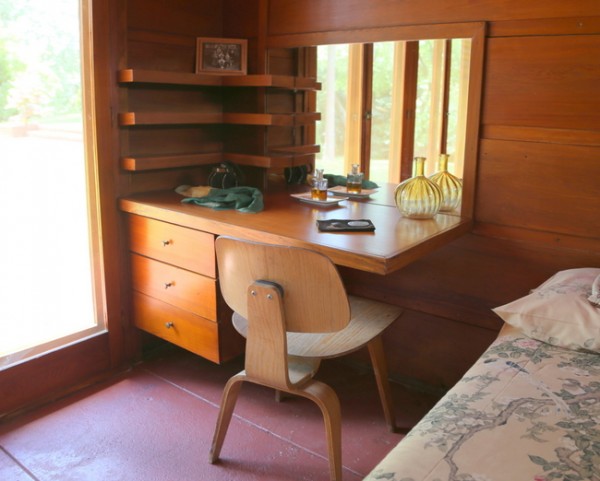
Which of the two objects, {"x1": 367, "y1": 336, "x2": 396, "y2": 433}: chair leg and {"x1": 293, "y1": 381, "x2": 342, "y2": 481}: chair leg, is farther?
{"x1": 367, "y1": 336, "x2": 396, "y2": 433}: chair leg

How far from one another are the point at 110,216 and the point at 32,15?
2.50ft

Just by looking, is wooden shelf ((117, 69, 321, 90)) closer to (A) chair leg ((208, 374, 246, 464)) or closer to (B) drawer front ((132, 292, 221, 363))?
(B) drawer front ((132, 292, 221, 363))

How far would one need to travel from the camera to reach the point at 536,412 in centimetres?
125

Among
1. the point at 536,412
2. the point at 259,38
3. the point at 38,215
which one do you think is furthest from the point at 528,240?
the point at 38,215

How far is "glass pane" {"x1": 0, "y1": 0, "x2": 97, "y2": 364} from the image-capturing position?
2.10 metres

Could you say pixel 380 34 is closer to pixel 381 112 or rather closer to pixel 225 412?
pixel 381 112

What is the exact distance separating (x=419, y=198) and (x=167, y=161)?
1.04 meters

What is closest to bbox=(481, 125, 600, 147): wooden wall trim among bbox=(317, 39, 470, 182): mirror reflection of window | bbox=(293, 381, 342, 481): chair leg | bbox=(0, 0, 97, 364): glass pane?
bbox=(317, 39, 470, 182): mirror reflection of window

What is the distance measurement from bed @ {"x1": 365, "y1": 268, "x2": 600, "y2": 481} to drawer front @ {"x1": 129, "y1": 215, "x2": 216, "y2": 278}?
1006mm

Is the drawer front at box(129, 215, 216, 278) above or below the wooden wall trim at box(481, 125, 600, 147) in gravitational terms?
below

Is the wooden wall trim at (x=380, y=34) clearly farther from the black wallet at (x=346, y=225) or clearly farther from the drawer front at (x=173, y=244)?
the drawer front at (x=173, y=244)

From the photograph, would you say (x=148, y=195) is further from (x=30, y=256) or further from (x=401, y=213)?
(x=401, y=213)

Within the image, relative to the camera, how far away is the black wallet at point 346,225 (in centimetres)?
190

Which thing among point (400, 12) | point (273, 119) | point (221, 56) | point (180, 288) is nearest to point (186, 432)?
point (180, 288)
